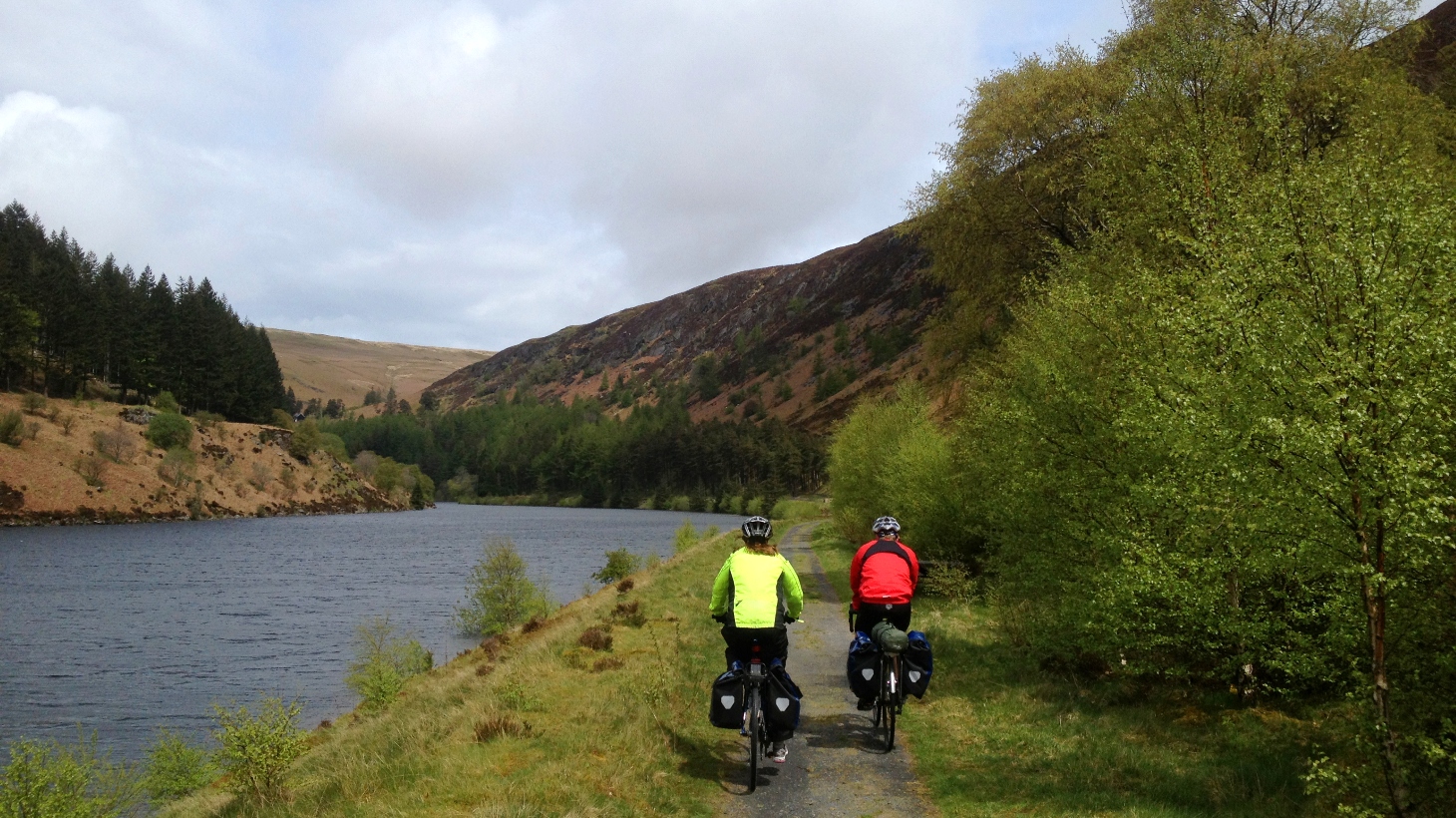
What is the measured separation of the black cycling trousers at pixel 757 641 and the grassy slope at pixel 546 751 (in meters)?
1.35

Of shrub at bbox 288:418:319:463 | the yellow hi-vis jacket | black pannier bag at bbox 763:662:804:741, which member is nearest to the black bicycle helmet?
the yellow hi-vis jacket

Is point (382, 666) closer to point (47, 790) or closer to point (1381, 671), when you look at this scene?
point (47, 790)

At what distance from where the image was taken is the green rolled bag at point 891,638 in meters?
9.63

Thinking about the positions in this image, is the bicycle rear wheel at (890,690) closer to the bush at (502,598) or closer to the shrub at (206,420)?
the bush at (502,598)

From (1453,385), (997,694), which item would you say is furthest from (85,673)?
(1453,385)

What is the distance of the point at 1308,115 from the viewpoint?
19266mm

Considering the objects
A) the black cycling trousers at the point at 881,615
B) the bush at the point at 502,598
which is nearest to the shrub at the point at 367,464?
the bush at the point at 502,598

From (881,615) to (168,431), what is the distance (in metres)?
111

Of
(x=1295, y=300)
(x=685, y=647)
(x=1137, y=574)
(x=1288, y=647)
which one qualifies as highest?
(x=1295, y=300)

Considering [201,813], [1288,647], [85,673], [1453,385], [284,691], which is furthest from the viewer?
[85,673]

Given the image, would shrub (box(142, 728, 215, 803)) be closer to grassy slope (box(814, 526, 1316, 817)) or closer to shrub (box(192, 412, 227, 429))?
grassy slope (box(814, 526, 1316, 817))

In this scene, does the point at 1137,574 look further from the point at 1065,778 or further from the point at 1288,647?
the point at 1065,778

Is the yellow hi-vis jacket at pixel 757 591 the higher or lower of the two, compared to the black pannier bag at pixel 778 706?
higher

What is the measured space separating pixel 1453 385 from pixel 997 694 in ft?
27.3
